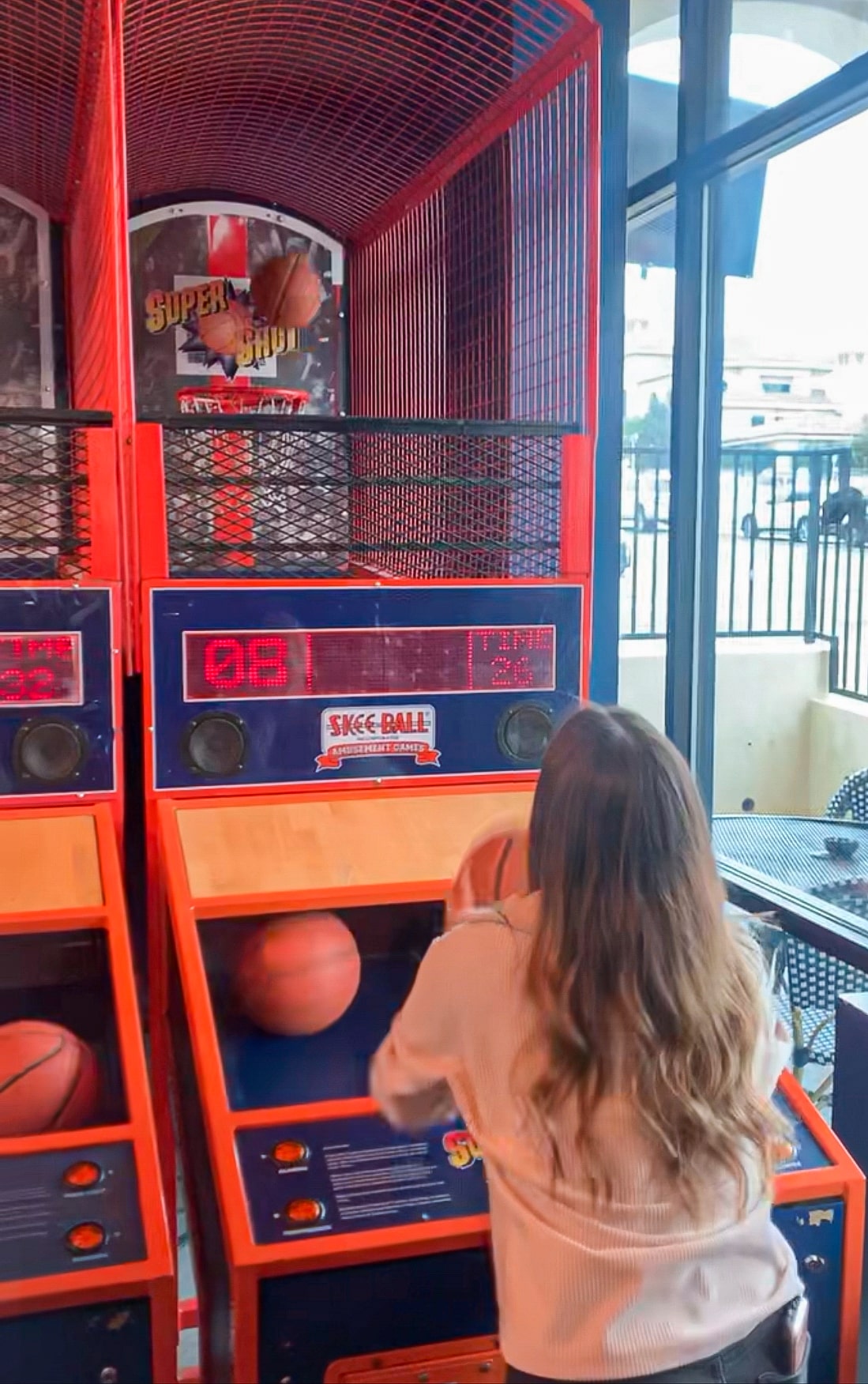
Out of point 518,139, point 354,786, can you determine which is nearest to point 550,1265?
point 354,786

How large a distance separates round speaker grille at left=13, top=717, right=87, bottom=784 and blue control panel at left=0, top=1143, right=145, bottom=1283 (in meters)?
0.59

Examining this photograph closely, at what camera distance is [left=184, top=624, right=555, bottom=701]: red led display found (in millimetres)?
1926

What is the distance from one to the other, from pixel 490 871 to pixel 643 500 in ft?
9.03

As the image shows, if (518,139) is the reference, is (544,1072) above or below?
below

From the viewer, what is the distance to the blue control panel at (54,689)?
6.03ft

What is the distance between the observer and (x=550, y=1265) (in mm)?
1271

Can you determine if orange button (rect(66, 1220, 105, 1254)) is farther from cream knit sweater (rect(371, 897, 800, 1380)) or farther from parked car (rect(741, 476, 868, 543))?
parked car (rect(741, 476, 868, 543))

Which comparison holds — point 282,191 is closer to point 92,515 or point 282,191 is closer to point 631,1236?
point 92,515

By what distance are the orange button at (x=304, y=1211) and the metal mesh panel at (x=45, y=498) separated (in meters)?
0.99

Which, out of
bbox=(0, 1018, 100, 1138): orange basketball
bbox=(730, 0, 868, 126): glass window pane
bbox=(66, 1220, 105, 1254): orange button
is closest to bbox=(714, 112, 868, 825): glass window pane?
bbox=(730, 0, 868, 126): glass window pane

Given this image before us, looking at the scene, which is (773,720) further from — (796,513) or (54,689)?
(54,689)

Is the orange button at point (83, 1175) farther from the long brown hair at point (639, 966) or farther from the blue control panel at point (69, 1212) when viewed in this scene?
the long brown hair at point (639, 966)

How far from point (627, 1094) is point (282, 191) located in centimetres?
224

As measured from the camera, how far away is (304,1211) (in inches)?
56.2
